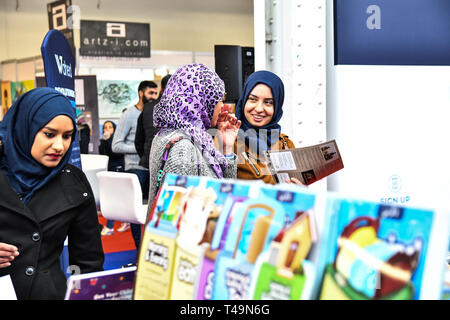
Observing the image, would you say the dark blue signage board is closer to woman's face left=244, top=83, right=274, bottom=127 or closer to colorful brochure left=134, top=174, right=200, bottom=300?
woman's face left=244, top=83, right=274, bottom=127

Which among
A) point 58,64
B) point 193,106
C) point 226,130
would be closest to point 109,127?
point 58,64

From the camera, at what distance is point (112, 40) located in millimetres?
9992

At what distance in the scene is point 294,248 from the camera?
0.95m

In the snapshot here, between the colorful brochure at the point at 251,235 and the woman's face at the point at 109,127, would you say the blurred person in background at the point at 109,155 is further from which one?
the colorful brochure at the point at 251,235

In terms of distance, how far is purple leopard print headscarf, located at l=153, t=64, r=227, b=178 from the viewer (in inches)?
89.3

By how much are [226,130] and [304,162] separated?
0.40 meters

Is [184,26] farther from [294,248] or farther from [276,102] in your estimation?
[294,248]

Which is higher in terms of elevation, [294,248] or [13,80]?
[13,80]

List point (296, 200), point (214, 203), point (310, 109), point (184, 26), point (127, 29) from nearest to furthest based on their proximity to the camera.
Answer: point (296, 200) → point (214, 203) → point (310, 109) → point (127, 29) → point (184, 26)

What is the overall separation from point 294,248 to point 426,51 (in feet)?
11.3

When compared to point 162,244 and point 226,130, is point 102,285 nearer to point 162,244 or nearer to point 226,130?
point 162,244

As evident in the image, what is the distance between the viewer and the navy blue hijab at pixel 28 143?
1796 millimetres
